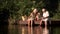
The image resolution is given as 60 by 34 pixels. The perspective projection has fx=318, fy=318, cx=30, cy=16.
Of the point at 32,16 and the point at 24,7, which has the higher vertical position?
the point at 24,7

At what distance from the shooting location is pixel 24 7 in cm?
2266

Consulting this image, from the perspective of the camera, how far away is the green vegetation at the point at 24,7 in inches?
891

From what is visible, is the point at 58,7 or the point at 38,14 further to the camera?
the point at 58,7

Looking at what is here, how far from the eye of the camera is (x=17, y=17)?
74.2 feet

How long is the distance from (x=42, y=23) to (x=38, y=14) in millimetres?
675

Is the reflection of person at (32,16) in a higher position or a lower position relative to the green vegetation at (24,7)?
lower

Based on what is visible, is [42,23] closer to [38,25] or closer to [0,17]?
[38,25]

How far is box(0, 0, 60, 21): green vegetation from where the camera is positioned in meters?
22.6

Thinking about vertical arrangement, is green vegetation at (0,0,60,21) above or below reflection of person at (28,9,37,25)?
above

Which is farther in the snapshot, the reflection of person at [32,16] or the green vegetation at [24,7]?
the green vegetation at [24,7]

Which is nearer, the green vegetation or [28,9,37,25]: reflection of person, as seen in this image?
[28,9,37,25]: reflection of person

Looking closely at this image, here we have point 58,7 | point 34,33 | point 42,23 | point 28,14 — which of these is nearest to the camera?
point 34,33

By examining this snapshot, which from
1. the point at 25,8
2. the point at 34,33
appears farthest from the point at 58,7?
the point at 34,33

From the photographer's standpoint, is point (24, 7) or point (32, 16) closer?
point (32, 16)
